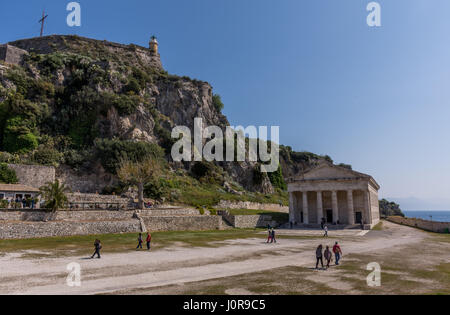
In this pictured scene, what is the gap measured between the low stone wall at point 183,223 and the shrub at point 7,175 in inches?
744

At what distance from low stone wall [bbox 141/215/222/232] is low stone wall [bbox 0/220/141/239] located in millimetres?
2203

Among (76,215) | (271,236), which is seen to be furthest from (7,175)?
(271,236)

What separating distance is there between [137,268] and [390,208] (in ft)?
445

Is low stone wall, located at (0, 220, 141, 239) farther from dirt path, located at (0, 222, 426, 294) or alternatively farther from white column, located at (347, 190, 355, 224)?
white column, located at (347, 190, 355, 224)

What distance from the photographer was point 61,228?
27875 millimetres

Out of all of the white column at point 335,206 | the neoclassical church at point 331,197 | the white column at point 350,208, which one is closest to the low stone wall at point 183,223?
the neoclassical church at point 331,197

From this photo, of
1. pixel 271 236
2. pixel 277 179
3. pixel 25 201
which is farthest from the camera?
pixel 277 179

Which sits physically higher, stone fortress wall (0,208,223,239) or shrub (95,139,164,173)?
shrub (95,139,164,173)

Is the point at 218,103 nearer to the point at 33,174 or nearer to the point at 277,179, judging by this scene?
the point at 277,179

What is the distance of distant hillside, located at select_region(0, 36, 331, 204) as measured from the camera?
163 feet

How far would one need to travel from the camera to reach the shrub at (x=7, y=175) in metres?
37.1

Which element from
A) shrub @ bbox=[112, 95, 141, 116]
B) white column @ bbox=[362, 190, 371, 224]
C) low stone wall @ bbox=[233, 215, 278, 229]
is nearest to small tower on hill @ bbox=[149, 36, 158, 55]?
shrub @ bbox=[112, 95, 141, 116]

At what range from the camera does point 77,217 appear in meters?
31.4

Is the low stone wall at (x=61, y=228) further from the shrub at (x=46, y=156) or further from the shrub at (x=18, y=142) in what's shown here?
the shrub at (x=18, y=142)
